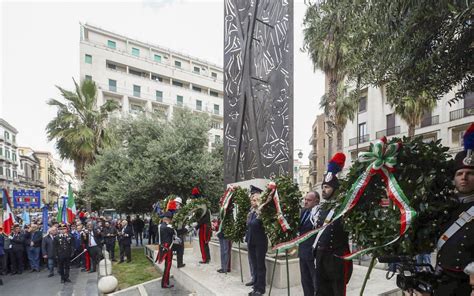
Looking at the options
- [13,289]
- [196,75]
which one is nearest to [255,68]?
[13,289]

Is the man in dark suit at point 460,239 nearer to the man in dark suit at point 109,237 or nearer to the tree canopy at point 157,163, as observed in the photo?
the tree canopy at point 157,163

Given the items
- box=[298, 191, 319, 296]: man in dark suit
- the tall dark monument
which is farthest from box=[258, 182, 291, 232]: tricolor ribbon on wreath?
the tall dark monument

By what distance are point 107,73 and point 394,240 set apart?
46.7m

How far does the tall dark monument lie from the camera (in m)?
8.90

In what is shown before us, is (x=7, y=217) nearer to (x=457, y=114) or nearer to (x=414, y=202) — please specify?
(x=414, y=202)

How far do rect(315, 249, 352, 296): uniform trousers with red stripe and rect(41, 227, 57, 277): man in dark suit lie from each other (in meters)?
11.5

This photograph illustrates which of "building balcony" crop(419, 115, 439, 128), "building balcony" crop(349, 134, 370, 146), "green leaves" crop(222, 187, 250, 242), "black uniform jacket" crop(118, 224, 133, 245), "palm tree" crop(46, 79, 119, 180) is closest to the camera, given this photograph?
"green leaves" crop(222, 187, 250, 242)

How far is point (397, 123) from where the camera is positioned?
2988 centimetres

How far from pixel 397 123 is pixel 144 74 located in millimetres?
36542

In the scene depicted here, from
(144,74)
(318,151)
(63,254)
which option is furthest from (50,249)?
(318,151)

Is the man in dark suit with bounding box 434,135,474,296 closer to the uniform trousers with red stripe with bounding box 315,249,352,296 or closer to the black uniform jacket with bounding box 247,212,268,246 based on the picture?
the uniform trousers with red stripe with bounding box 315,249,352,296

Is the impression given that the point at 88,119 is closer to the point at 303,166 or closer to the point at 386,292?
the point at 386,292

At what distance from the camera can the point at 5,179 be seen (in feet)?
200

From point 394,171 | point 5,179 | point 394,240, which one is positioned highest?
point 394,171
